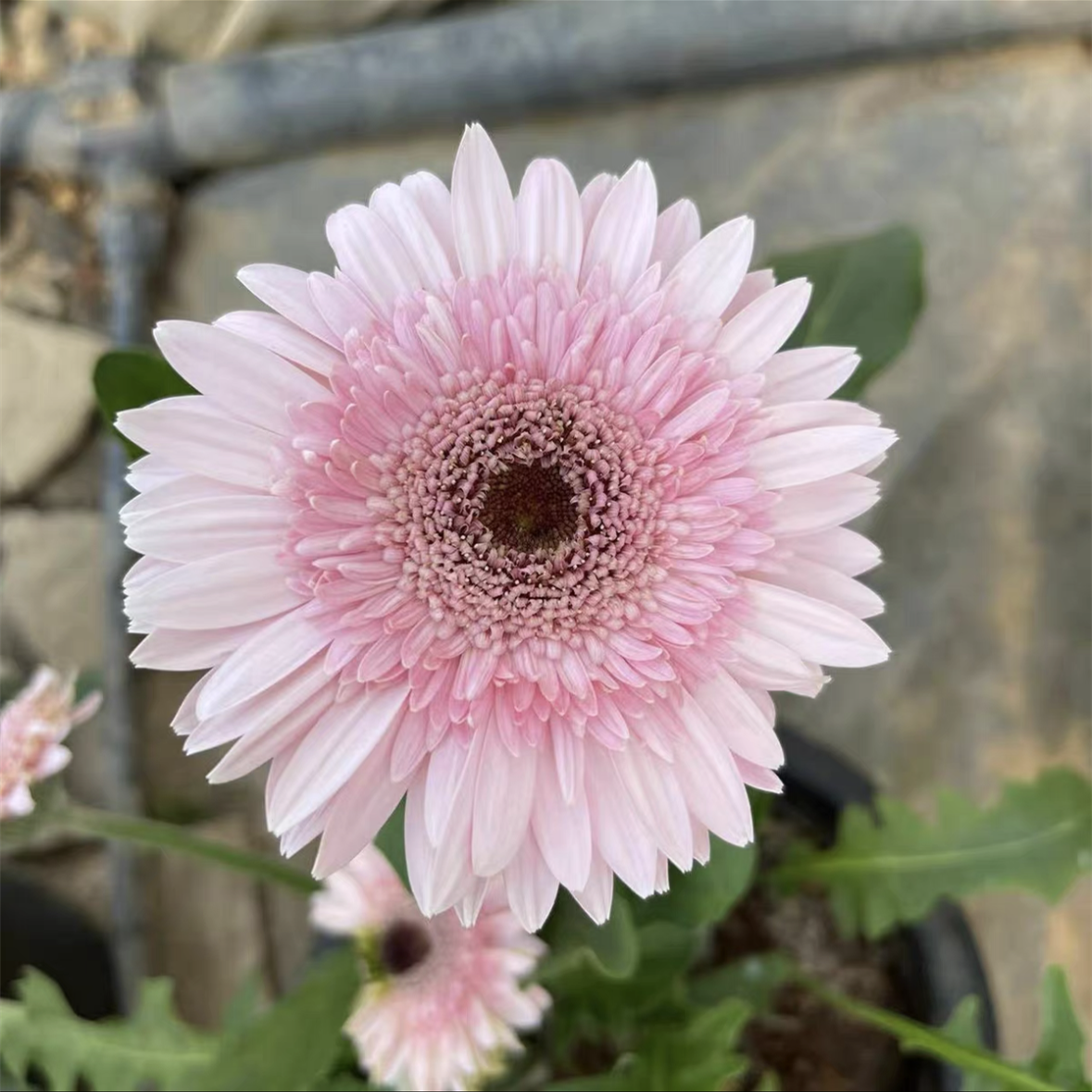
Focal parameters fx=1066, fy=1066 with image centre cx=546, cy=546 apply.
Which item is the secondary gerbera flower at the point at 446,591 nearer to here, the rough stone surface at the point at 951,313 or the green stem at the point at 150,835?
the green stem at the point at 150,835

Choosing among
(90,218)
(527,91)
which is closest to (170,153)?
(90,218)

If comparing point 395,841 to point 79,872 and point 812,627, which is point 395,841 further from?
point 79,872

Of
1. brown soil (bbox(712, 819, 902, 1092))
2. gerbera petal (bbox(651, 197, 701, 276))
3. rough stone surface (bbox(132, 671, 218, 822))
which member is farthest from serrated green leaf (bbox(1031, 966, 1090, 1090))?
rough stone surface (bbox(132, 671, 218, 822))

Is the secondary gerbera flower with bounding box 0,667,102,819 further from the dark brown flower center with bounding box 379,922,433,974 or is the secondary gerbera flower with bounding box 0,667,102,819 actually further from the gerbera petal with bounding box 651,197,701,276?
the gerbera petal with bounding box 651,197,701,276

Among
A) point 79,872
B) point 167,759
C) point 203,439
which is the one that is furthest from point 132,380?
point 79,872

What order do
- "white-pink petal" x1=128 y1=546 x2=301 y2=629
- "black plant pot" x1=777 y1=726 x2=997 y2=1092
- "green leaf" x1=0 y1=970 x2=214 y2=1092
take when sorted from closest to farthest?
"white-pink petal" x1=128 y1=546 x2=301 y2=629 → "green leaf" x1=0 y1=970 x2=214 y2=1092 → "black plant pot" x1=777 y1=726 x2=997 y2=1092

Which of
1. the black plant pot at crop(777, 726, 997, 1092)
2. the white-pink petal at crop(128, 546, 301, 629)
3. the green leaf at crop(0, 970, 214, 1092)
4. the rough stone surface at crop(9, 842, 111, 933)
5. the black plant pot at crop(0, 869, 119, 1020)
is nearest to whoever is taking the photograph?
the white-pink petal at crop(128, 546, 301, 629)
